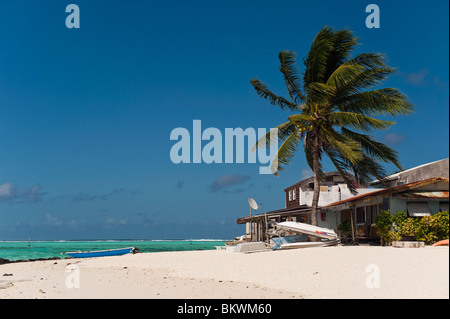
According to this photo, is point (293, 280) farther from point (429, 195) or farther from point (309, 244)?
point (309, 244)

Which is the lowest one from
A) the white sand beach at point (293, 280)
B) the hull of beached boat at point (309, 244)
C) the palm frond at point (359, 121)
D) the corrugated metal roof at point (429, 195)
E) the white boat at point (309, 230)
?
the white sand beach at point (293, 280)

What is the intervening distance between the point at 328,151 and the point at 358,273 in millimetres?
15982

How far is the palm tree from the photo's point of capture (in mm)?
25922

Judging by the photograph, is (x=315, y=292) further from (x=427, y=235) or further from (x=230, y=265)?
(x=230, y=265)

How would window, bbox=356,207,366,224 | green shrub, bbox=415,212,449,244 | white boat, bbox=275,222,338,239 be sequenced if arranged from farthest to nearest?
window, bbox=356,207,366,224, white boat, bbox=275,222,338,239, green shrub, bbox=415,212,449,244

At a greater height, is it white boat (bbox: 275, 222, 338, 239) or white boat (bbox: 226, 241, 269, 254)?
white boat (bbox: 275, 222, 338, 239)

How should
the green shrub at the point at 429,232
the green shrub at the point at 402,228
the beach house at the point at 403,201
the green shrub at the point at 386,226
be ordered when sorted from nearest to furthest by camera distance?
the beach house at the point at 403,201, the green shrub at the point at 429,232, the green shrub at the point at 402,228, the green shrub at the point at 386,226

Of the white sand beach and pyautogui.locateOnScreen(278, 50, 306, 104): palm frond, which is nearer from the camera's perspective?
the white sand beach

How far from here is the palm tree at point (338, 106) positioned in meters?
25.9

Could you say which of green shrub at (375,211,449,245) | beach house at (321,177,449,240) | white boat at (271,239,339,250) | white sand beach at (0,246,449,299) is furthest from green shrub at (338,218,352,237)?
white sand beach at (0,246,449,299)

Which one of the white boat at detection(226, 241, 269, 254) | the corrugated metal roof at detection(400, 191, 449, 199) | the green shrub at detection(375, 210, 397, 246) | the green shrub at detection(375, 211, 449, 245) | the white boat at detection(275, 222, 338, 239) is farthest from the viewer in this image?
the white boat at detection(226, 241, 269, 254)

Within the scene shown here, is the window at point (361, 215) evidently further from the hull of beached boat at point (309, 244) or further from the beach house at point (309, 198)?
the hull of beached boat at point (309, 244)

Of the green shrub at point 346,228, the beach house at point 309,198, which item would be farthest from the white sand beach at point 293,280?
the beach house at point 309,198

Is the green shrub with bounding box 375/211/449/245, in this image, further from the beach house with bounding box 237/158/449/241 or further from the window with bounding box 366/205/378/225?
the window with bounding box 366/205/378/225
